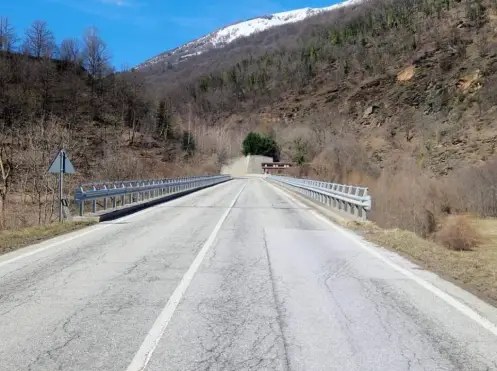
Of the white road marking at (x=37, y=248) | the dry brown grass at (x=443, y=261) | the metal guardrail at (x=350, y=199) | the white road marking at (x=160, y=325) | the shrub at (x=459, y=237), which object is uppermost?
the metal guardrail at (x=350, y=199)

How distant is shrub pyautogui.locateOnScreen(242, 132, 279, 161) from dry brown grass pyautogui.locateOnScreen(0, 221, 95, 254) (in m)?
119

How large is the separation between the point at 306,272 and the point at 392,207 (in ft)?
70.5

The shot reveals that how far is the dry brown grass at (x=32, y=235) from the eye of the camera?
11164 mm

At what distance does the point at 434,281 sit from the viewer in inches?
310

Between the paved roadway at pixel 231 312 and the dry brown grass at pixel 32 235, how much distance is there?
0.90 metres

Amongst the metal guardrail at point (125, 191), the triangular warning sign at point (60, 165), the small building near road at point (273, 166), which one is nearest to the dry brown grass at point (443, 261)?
the metal guardrail at point (125, 191)

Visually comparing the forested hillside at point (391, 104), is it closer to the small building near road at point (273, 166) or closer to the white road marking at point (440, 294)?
the small building near road at point (273, 166)

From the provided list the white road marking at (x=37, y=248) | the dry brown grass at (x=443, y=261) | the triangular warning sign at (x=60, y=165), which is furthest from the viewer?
the triangular warning sign at (x=60, y=165)

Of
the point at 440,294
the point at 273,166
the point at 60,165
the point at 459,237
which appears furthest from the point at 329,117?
the point at 440,294

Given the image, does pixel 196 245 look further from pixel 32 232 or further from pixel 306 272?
pixel 32 232

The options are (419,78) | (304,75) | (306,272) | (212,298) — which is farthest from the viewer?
(304,75)

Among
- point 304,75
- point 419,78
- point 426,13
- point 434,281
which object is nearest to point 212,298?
point 434,281

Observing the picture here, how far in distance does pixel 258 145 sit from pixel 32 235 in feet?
399

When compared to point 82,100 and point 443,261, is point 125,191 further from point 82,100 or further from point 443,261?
point 82,100
